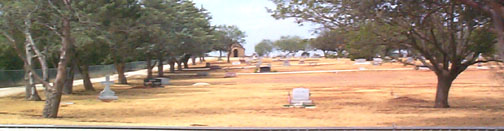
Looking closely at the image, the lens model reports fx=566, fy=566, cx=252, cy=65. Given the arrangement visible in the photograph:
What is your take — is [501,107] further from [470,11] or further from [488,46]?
[470,11]

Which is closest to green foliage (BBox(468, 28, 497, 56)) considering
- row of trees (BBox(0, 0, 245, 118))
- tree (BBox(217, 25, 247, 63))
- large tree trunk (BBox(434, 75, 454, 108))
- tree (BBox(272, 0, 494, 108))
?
tree (BBox(272, 0, 494, 108))

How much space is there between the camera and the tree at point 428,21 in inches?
561

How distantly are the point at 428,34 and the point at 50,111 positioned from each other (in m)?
13.0

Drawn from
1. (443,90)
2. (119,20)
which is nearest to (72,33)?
(119,20)

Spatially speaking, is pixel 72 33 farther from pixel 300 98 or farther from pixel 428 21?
pixel 428 21

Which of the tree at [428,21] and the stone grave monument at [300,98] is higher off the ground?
the tree at [428,21]

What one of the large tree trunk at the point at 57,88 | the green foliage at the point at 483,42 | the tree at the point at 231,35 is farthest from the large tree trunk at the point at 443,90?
the tree at the point at 231,35

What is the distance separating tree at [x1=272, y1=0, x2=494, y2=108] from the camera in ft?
46.8

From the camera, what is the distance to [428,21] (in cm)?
1702

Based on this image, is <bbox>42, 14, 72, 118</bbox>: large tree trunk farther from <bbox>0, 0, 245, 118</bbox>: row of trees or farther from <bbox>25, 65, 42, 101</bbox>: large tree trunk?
<bbox>25, 65, 42, 101</bbox>: large tree trunk

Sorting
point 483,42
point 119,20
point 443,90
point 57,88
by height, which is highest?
point 119,20

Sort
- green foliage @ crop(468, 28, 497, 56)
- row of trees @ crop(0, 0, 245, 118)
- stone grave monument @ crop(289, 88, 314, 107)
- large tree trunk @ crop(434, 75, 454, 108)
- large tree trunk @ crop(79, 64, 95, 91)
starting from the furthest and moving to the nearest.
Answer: large tree trunk @ crop(79, 64, 95, 91), stone grave monument @ crop(289, 88, 314, 107), large tree trunk @ crop(434, 75, 454, 108), green foliage @ crop(468, 28, 497, 56), row of trees @ crop(0, 0, 245, 118)

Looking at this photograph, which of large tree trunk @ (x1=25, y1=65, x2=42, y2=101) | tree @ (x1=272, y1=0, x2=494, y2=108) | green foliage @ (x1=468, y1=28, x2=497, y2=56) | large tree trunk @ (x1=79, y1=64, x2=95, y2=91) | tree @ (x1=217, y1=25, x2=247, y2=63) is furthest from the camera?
tree @ (x1=217, y1=25, x2=247, y2=63)

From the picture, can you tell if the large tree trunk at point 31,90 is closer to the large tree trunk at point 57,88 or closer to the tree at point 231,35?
the large tree trunk at point 57,88
